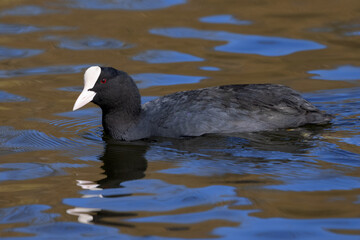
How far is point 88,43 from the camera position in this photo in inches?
434

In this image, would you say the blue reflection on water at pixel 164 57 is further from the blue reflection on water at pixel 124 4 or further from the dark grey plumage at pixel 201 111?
the dark grey plumage at pixel 201 111

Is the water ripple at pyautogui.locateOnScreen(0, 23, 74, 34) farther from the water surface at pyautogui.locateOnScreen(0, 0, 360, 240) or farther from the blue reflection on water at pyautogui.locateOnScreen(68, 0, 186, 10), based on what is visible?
the blue reflection on water at pyautogui.locateOnScreen(68, 0, 186, 10)

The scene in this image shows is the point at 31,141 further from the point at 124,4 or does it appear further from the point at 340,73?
the point at 124,4

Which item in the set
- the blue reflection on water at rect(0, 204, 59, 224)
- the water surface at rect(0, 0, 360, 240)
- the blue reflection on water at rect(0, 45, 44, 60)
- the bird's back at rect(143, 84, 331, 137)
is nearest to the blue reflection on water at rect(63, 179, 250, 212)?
the water surface at rect(0, 0, 360, 240)

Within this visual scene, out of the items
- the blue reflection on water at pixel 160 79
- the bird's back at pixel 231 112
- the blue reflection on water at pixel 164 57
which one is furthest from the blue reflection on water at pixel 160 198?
the blue reflection on water at pixel 164 57

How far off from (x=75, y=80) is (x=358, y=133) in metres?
3.98

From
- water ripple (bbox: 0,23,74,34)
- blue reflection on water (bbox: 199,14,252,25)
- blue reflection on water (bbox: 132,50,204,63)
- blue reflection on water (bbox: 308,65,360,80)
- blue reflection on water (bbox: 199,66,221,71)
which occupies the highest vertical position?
blue reflection on water (bbox: 199,14,252,25)

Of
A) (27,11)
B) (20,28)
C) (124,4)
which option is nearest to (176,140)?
(20,28)

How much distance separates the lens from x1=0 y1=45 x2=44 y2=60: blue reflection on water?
416 inches

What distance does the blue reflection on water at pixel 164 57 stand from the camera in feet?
33.4

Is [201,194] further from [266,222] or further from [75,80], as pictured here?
[75,80]

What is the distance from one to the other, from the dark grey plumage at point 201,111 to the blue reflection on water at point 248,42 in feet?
10.0

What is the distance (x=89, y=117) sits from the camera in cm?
815

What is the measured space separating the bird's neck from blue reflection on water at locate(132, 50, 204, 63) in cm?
290
